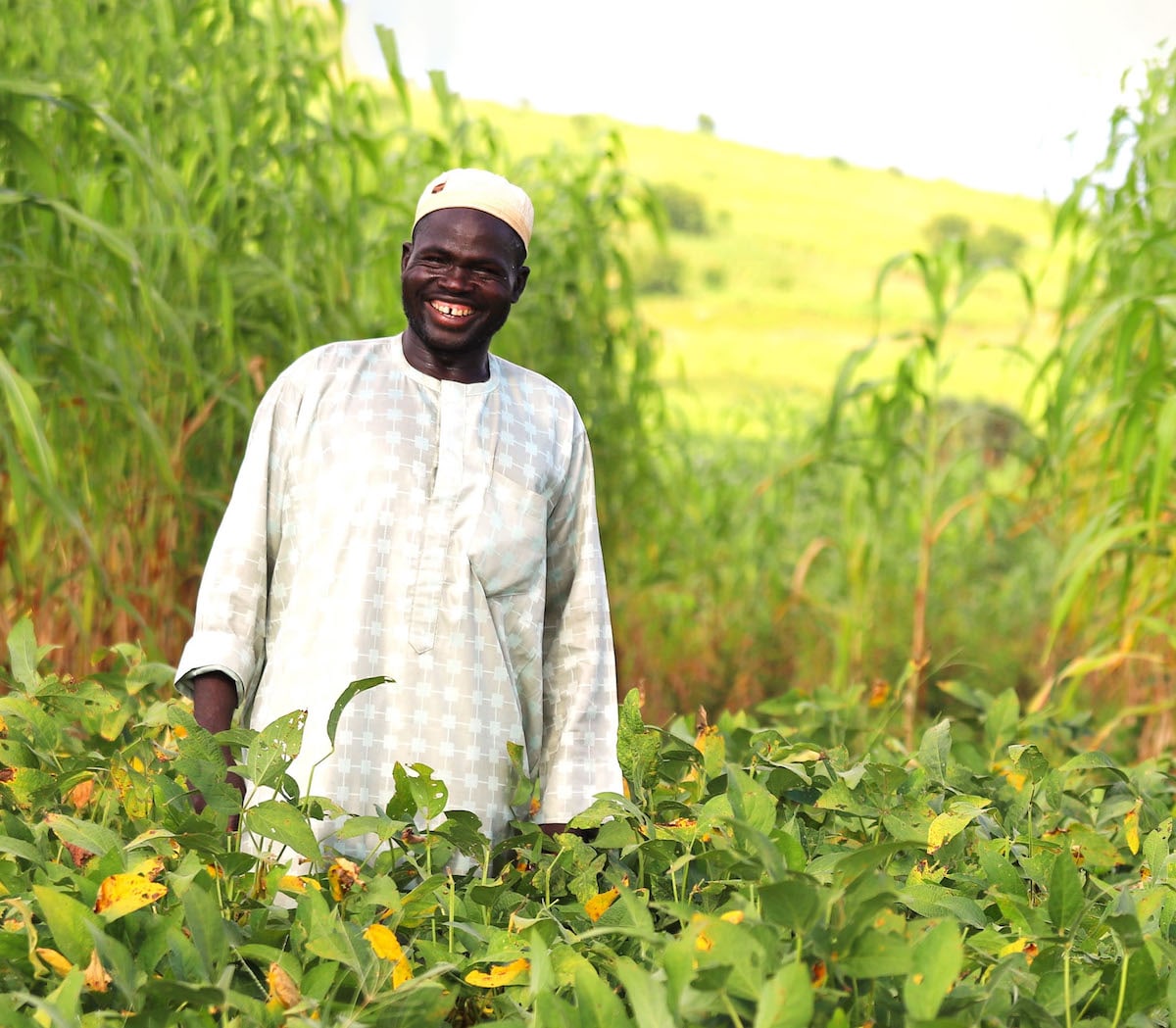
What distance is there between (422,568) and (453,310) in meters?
0.28

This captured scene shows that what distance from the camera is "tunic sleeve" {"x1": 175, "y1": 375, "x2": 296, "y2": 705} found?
4.80ft

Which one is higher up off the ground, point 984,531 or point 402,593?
point 402,593

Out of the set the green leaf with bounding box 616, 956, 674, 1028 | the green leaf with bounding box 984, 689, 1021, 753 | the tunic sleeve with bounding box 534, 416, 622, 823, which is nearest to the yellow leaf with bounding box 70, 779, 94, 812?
the tunic sleeve with bounding box 534, 416, 622, 823

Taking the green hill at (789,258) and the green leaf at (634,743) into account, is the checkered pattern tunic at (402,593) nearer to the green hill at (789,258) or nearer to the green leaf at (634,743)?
the green leaf at (634,743)

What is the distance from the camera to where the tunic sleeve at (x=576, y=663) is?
1561 mm

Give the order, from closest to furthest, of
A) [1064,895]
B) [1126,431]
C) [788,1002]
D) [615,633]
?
[788,1002]
[1064,895]
[1126,431]
[615,633]

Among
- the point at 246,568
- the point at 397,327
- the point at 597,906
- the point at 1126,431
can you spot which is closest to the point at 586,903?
the point at 597,906

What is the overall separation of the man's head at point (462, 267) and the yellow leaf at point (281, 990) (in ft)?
2.56

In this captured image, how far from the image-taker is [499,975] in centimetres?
98

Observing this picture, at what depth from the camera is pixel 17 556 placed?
248 centimetres

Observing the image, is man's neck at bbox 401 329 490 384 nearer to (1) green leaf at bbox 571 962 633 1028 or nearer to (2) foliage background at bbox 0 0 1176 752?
(2) foliage background at bbox 0 0 1176 752

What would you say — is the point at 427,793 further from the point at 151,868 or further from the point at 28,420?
the point at 28,420

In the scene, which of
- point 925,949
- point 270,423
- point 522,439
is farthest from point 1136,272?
point 925,949

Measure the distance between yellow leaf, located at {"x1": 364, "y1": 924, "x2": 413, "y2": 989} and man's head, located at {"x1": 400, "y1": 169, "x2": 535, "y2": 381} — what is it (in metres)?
0.73
